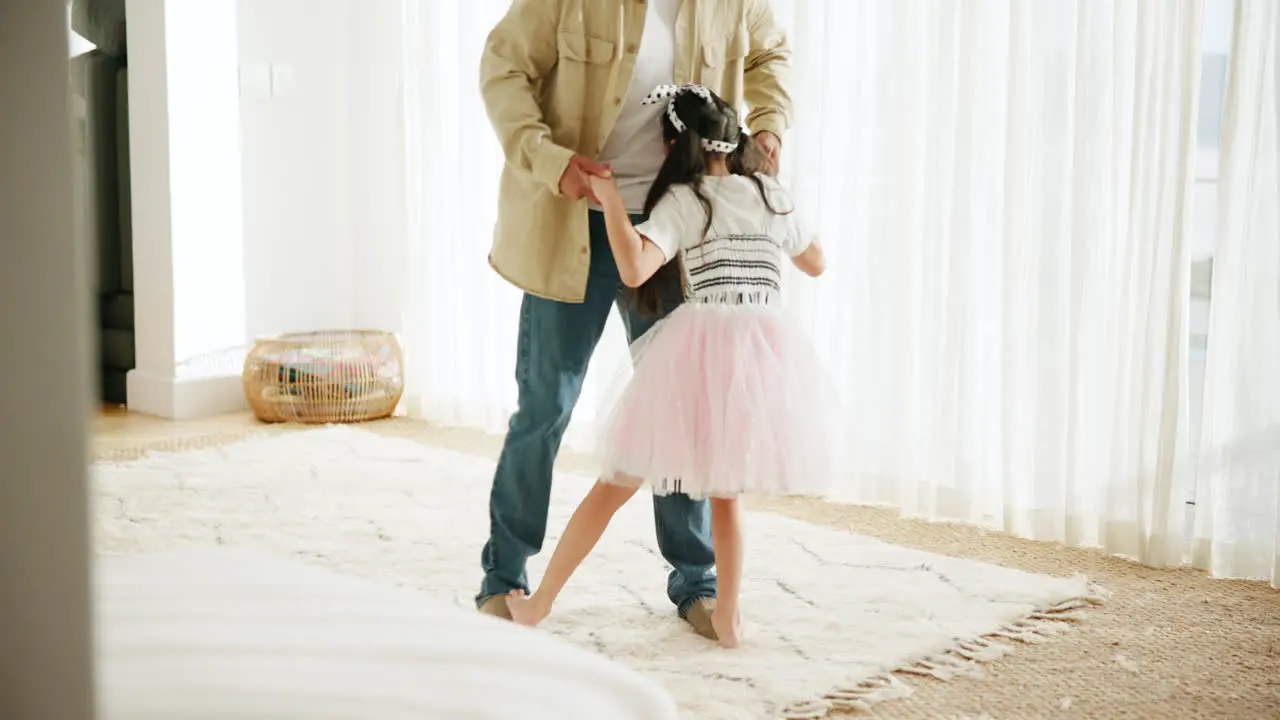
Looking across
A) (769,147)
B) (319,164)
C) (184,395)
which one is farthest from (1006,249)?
(184,395)

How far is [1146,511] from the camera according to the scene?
2301mm

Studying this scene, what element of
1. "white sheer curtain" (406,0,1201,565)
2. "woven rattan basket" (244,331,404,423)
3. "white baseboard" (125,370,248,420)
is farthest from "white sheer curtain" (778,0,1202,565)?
"white baseboard" (125,370,248,420)

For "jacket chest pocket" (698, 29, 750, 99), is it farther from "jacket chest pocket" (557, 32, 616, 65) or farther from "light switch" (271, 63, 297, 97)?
"light switch" (271, 63, 297, 97)

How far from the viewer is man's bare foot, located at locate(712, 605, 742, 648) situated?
71.2 inches

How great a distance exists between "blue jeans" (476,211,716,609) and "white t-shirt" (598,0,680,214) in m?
0.09

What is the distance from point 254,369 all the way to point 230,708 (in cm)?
347

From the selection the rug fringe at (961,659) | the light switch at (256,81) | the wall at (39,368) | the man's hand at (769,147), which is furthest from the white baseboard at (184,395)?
the wall at (39,368)

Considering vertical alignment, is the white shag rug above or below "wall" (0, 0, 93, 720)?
below

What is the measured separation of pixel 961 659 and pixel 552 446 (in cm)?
73

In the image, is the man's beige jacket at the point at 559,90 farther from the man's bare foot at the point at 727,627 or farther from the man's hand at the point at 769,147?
the man's bare foot at the point at 727,627

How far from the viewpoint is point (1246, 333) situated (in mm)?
2168

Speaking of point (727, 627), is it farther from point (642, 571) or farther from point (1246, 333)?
point (1246, 333)

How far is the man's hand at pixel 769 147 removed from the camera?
6.32ft

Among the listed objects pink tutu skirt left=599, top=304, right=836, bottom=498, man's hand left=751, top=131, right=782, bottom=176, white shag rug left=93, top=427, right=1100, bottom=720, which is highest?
man's hand left=751, top=131, right=782, bottom=176
